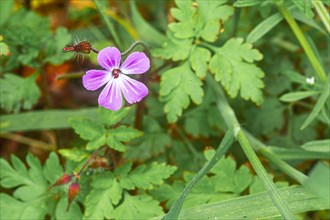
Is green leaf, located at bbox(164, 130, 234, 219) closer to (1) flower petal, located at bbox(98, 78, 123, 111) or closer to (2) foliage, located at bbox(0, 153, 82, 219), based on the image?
(1) flower petal, located at bbox(98, 78, 123, 111)

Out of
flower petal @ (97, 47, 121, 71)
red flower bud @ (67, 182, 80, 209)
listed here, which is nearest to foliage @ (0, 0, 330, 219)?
red flower bud @ (67, 182, 80, 209)

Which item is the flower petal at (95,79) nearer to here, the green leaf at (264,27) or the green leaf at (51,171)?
the green leaf at (51,171)

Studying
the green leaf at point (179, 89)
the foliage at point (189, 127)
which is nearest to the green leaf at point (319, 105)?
the foliage at point (189, 127)

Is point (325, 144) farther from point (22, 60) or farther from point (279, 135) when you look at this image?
point (22, 60)

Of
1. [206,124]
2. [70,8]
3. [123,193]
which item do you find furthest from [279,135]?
[70,8]

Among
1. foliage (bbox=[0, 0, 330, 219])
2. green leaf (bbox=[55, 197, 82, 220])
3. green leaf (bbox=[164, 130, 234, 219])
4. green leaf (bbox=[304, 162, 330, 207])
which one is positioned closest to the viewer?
green leaf (bbox=[304, 162, 330, 207])

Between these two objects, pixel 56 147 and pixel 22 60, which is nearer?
pixel 22 60

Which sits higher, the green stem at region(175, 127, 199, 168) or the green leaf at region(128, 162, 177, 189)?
the green leaf at region(128, 162, 177, 189)

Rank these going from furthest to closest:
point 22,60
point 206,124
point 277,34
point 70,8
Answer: point 70,8 → point 277,34 → point 206,124 → point 22,60
